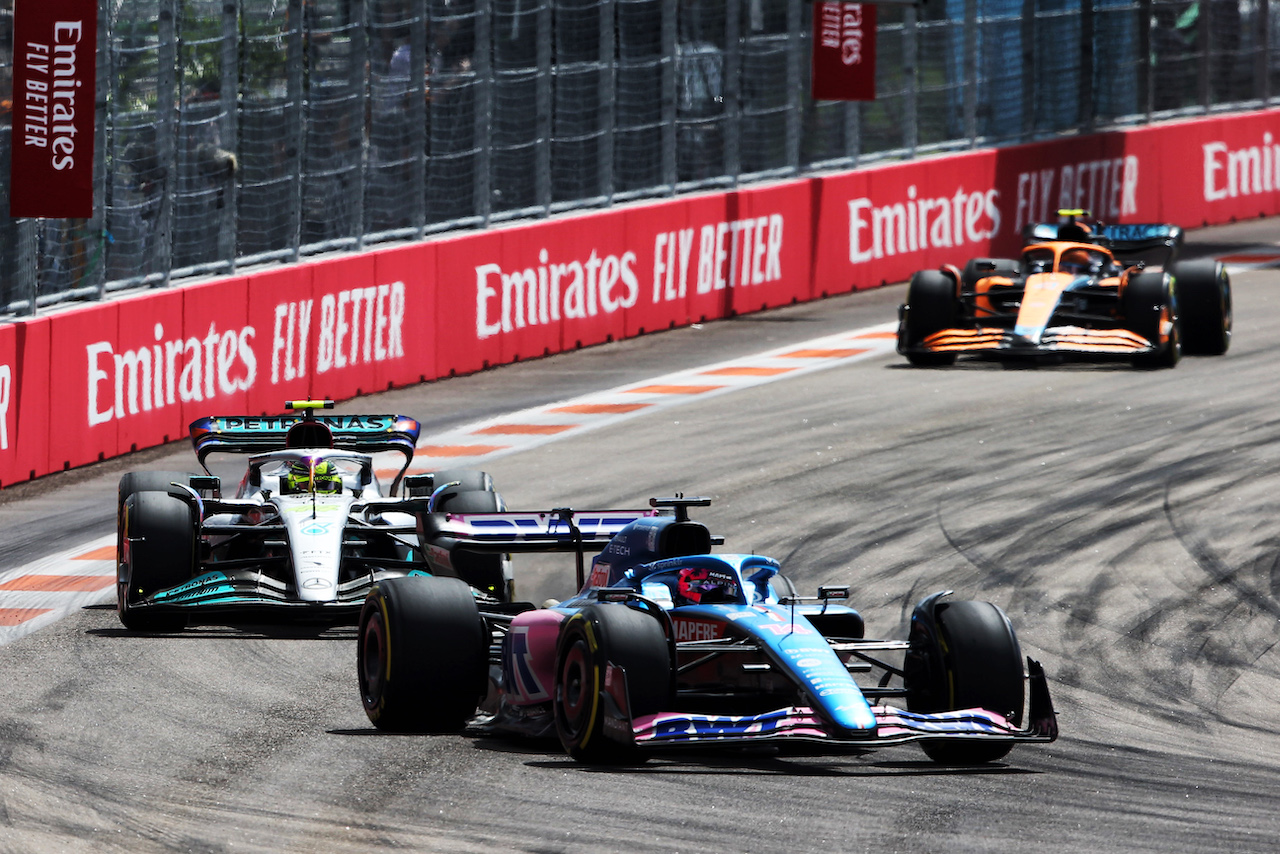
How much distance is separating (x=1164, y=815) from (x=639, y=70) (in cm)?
1614

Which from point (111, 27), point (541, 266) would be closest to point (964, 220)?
point (541, 266)

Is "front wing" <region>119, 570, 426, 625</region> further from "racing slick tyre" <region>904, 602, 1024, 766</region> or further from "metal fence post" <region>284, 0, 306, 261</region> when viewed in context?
"metal fence post" <region>284, 0, 306, 261</region>

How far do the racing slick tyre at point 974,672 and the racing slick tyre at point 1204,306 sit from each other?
1189cm

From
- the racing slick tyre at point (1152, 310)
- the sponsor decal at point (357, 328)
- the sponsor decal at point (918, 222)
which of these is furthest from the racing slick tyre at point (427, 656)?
the sponsor decal at point (918, 222)

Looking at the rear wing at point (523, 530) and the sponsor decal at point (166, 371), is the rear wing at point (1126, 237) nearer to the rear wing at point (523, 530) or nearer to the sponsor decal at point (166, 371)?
the sponsor decal at point (166, 371)

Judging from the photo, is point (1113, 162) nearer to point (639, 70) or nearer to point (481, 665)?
point (639, 70)

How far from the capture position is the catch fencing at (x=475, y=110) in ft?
57.9

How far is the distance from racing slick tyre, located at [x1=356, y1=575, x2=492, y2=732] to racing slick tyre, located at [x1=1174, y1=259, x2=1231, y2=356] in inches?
477

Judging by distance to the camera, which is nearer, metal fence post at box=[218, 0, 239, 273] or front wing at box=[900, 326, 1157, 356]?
metal fence post at box=[218, 0, 239, 273]

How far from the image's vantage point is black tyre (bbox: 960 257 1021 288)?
20.4 m

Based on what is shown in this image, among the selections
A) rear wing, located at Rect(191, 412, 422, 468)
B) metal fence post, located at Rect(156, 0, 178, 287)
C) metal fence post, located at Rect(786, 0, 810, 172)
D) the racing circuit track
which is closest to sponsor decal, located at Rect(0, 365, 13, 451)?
the racing circuit track

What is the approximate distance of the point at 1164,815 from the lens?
8000mm

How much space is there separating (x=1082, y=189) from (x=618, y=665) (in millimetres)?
21354

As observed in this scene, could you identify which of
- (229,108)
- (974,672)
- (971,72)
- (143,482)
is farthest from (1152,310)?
(974,672)
